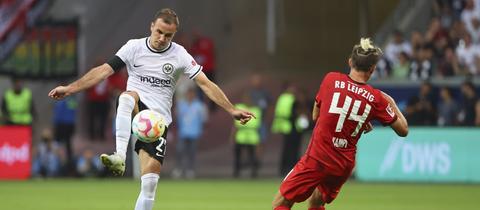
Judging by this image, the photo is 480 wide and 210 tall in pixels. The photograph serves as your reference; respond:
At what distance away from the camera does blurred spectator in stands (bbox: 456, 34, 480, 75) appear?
2431 cm

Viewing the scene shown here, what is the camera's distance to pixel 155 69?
11.3 m

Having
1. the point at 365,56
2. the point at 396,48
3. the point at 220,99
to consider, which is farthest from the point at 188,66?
the point at 396,48

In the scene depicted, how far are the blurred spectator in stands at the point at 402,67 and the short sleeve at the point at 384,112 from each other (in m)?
14.0

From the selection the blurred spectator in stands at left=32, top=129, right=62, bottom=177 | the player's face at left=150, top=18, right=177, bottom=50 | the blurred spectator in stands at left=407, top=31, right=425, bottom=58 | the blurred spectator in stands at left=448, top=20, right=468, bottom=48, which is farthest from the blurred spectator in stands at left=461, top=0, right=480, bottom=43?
the player's face at left=150, top=18, right=177, bottom=50

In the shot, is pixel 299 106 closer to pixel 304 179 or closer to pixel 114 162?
pixel 304 179

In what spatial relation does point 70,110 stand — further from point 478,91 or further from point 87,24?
point 478,91

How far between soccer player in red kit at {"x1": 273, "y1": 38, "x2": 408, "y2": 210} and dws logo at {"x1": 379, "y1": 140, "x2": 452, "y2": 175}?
471 inches

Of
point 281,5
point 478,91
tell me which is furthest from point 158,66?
point 281,5

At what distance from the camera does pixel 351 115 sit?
10352mm

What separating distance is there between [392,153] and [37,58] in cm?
1142

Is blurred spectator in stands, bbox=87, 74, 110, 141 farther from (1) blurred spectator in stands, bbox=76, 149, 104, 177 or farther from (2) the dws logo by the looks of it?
(2) the dws logo

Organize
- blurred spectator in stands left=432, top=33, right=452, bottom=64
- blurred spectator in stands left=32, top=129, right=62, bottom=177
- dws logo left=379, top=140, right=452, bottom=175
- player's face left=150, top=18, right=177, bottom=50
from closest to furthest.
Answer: player's face left=150, top=18, right=177, bottom=50 < dws logo left=379, top=140, right=452, bottom=175 < blurred spectator in stands left=432, top=33, right=452, bottom=64 < blurred spectator in stands left=32, top=129, right=62, bottom=177

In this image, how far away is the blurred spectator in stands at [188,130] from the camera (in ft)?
83.8

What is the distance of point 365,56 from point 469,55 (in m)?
14.6
